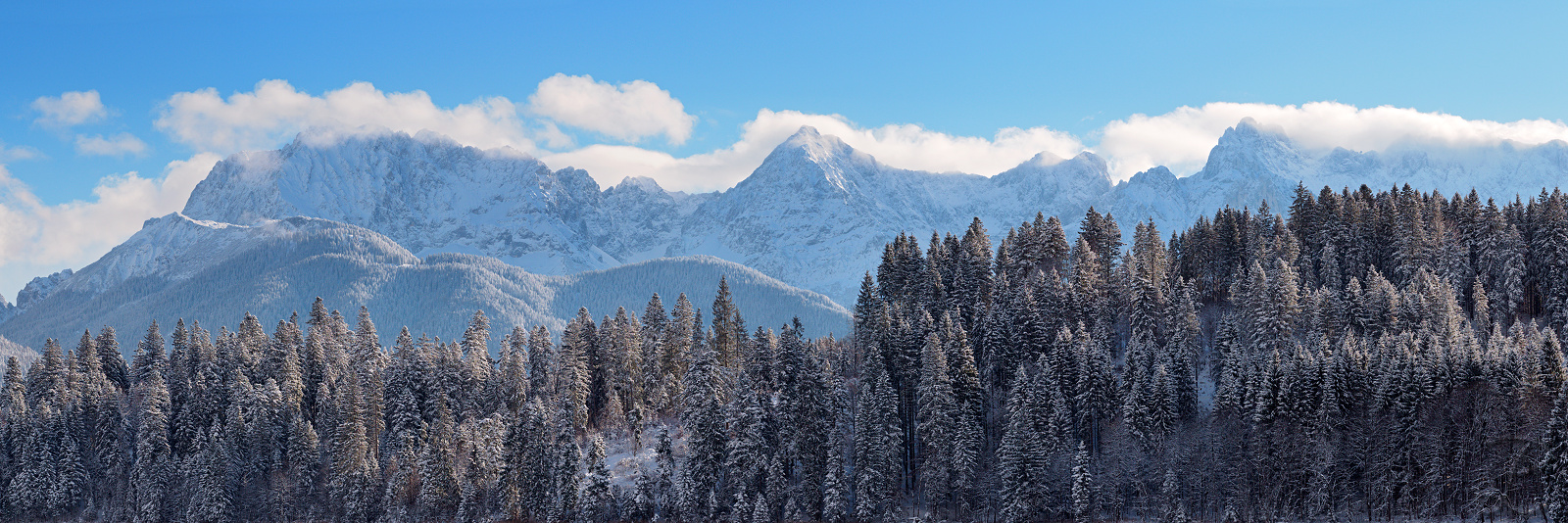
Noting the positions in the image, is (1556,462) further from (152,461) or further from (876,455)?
(152,461)

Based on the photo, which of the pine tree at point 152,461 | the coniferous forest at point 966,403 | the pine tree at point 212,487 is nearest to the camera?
the coniferous forest at point 966,403

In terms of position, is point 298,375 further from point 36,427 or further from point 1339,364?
point 1339,364

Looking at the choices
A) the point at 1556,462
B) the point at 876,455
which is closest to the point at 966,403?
the point at 876,455

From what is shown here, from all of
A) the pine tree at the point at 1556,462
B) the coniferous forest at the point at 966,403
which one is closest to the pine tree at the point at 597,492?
the coniferous forest at the point at 966,403

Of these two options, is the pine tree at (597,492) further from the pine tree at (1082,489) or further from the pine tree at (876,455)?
the pine tree at (1082,489)

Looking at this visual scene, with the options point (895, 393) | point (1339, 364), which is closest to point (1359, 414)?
point (1339, 364)

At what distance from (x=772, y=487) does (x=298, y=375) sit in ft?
192

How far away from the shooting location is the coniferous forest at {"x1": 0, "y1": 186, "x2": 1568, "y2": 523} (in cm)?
8969

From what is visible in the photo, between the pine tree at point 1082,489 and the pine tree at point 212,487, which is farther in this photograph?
the pine tree at point 212,487

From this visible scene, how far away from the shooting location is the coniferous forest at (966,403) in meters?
89.7

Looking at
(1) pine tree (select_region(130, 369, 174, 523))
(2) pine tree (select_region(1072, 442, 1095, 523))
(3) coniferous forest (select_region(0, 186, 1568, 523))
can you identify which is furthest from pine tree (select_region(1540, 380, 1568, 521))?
(1) pine tree (select_region(130, 369, 174, 523))

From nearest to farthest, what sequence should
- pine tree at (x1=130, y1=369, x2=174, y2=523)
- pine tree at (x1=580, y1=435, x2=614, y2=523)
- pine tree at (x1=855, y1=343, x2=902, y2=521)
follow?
pine tree at (x1=855, y1=343, x2=902, y2=521), pine tree at (x1=580, y1=435, x2=614, y2=523), pine tree at (x1=130, y1=369, x2=174, y2=523)

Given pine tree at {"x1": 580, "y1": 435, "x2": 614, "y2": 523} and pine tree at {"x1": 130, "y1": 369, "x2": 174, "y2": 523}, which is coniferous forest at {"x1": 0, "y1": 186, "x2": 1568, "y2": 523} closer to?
pine tree at {"x1": 580, "y1": 435, "x2": 614, "y2": 523}

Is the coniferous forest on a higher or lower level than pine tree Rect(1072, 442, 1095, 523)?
higher
